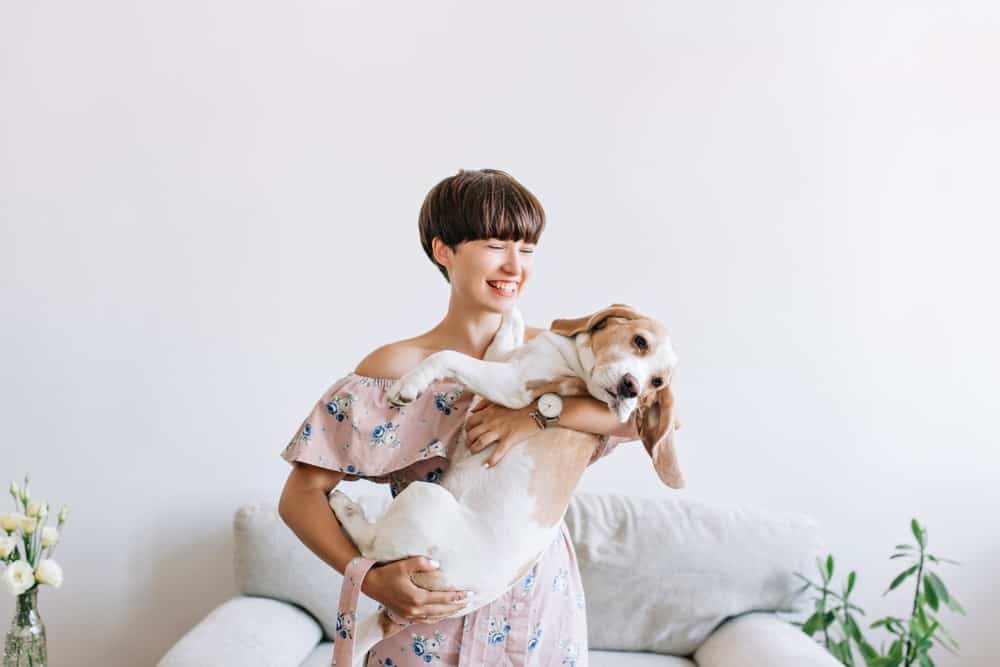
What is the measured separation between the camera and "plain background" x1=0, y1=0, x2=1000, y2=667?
8.87ft

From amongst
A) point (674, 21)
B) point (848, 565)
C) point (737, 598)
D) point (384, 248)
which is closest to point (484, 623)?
point (737, 598)

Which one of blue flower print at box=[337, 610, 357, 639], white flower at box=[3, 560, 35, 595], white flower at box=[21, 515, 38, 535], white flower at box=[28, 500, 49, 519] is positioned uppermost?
blue flower print at box=[337, 610, 357, 639]

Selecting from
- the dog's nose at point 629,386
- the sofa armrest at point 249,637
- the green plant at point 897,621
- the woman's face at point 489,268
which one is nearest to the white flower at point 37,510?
the sofa armrest at point 249,637

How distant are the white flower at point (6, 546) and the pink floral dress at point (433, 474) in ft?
3.98

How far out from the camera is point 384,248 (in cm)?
272

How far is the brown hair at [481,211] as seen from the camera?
1.34 metres

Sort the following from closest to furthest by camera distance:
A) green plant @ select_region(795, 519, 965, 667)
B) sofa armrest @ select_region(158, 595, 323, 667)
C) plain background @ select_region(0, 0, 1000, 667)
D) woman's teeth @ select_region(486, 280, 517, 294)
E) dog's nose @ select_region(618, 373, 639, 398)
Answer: dog's nose @ select_region(618, 373, 639, 398) → woman's teeth @ select_region(486, 280, 517, 294) → sofa armrest @ select_region(158, 595, 323, 667) → green plant @ select_region(795, 519, 965, 667) → plain background @ select_region(0, 0, 1000, 667)

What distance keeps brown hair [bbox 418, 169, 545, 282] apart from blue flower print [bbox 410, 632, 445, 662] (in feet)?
1.91

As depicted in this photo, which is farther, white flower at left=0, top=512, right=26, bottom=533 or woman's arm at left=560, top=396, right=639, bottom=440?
white flower at left=0, top=512, right=26, bottom=533

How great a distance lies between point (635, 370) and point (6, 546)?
1724 mm

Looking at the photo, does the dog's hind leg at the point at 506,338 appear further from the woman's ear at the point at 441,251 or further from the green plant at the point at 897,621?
the green plant at the point at 897,621

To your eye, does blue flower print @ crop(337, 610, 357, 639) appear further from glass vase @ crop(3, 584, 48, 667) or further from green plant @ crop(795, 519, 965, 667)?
green plant @ crop(795, 519, 965, 667)

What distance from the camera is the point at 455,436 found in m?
1.33

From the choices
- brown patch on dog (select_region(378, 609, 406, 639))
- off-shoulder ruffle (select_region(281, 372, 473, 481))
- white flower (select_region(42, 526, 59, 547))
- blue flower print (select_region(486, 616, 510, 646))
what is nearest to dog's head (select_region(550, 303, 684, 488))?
off-shoulder ruffle (select_region(281, 372, 473, 481))
